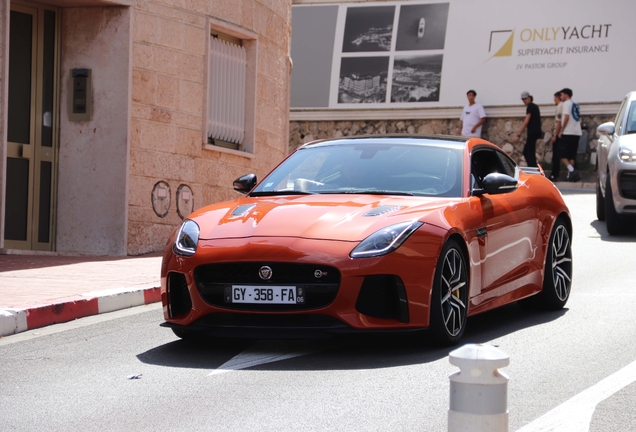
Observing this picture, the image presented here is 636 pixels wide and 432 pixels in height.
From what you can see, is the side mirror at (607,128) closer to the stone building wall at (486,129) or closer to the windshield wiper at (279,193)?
the windshield wiper at (279,193)

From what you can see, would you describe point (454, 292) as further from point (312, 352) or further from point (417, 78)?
point (417, 78)

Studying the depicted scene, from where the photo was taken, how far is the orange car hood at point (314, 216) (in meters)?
6.39

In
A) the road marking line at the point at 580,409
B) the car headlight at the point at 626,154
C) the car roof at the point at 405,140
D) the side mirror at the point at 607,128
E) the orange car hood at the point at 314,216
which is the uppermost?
the side mirror at the point at 607,128

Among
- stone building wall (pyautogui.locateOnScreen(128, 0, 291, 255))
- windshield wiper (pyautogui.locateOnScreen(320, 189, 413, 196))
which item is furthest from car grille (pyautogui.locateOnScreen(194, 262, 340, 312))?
stone building wall (pyautogui.locateOnScreen(128, 0, 291, 255))

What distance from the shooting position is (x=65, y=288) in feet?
30.5

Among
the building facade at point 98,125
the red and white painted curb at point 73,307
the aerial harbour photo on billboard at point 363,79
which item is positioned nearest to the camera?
the red and white painted curb at point 73,307

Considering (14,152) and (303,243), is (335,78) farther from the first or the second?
(303,243)

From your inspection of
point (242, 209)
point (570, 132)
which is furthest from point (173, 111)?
point (570, 132)

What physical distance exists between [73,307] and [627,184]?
8137 mm

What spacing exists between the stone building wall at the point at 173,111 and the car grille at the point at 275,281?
7230 mm

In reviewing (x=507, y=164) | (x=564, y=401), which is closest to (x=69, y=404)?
(x=564, y=401)

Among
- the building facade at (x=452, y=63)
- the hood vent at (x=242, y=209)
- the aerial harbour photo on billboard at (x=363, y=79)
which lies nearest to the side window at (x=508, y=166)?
the hood vent at (x=242, y=209)

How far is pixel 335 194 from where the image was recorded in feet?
23.9

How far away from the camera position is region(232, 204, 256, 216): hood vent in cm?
695
